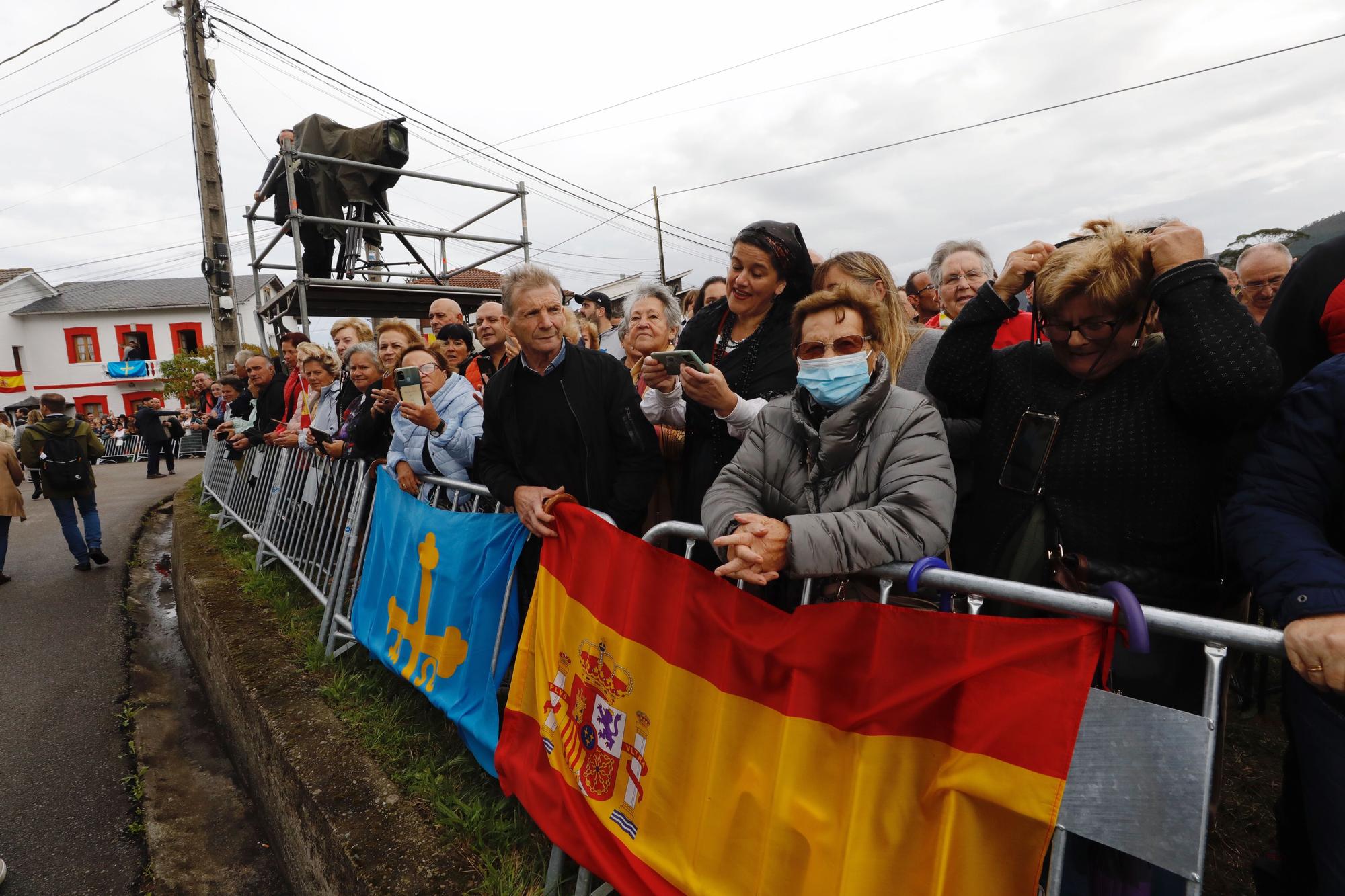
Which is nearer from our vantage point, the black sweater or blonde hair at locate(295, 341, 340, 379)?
the black sweater

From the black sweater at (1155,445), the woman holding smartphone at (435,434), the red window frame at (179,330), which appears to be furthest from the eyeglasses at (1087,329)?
the red window frame at (179,330)

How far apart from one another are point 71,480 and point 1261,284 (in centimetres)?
1137

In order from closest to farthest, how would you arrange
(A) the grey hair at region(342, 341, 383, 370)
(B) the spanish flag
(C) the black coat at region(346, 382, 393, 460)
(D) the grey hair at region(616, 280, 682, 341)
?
(B) the spanish flag
(D) the grey hair at region(616, 280, 682, 341)
(C) the black coat at region(346, 382, 393, 460)
(A) the grey hair at region(342, 341, 383, 370)

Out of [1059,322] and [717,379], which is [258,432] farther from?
[1059,322]

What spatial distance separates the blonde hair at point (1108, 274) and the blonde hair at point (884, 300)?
1.39 ft

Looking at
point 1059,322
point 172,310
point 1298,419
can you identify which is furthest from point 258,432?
point 172,310

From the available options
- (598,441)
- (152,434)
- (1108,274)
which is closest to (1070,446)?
(1108,274)

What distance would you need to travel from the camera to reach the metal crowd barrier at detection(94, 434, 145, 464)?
90.4ft

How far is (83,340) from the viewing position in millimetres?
44219

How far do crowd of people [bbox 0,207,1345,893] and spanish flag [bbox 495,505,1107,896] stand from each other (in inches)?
9.1

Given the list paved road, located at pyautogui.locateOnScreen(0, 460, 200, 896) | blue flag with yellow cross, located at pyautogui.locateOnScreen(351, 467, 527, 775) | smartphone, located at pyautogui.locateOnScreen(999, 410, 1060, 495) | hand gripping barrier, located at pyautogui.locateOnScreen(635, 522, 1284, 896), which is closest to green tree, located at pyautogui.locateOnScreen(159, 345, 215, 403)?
paved road, located at pyautogui.locateOnScreen(0, 460, 200, 896)

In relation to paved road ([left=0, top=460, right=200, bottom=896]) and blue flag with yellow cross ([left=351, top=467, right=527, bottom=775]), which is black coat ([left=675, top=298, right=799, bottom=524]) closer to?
blue flag with yellow cross ([left=351, top=467, right=527, bottom=775])

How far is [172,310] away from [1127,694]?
55462mm

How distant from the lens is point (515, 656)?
107 inches
